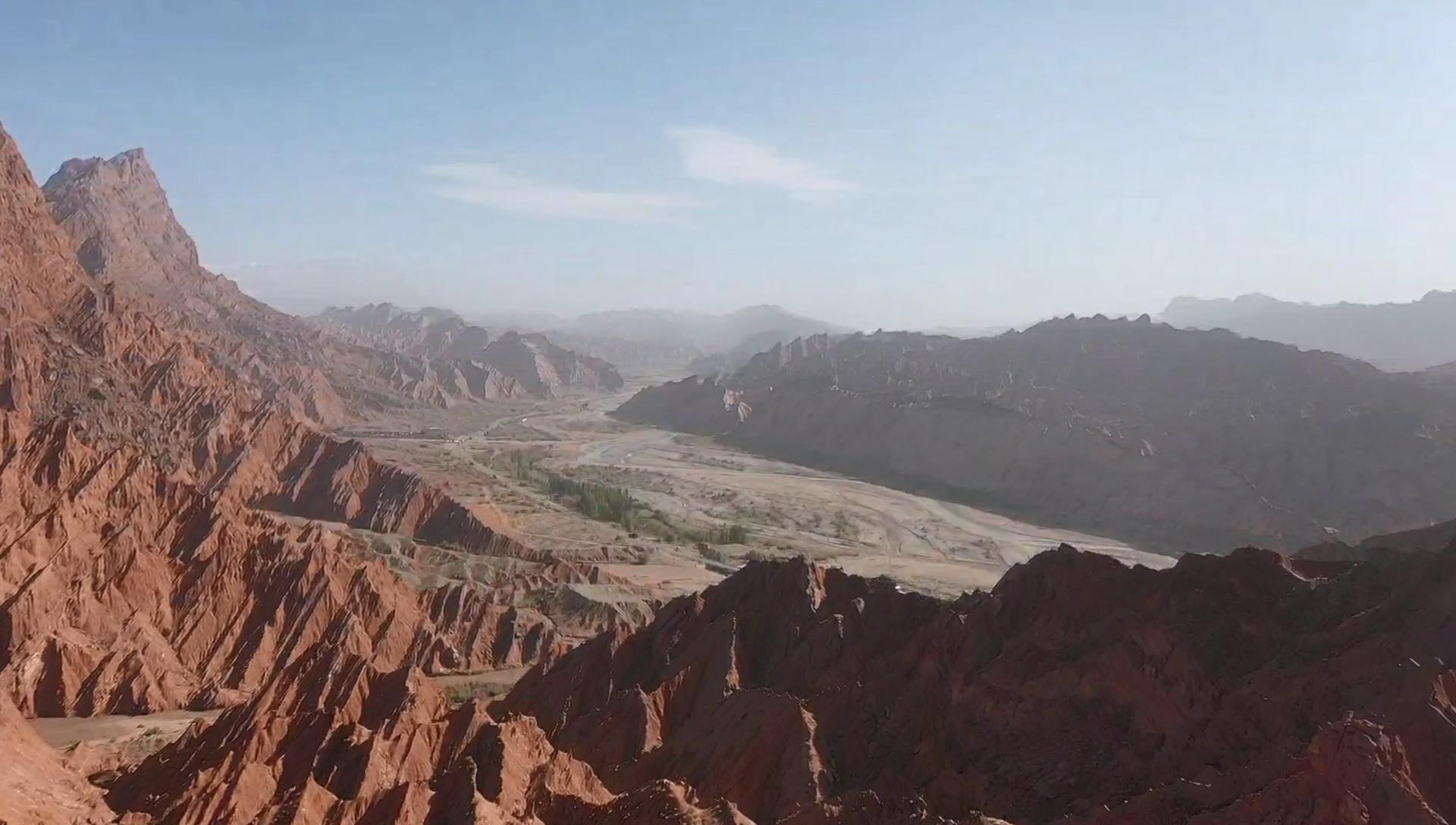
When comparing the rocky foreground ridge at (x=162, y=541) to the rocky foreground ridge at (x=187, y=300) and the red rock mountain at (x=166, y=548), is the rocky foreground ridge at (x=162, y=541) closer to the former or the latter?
the red rock mountain at (x=166, y=548)

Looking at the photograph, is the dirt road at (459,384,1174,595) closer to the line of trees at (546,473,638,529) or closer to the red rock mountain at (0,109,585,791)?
the line of trees at (546,473,638,529)

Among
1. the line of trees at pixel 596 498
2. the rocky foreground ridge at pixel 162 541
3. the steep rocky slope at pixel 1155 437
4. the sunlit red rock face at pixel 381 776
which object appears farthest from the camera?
the line of trees at pixel 596 498

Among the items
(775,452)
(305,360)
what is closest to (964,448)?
(775,452)

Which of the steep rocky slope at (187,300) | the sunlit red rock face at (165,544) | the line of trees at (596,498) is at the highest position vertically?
the steep rocky slope at (187,300)

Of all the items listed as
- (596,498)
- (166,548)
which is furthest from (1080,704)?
(596,498)

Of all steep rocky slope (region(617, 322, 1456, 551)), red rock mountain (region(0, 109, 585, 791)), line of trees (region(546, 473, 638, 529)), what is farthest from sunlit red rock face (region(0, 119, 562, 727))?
steep rocky slope (region(617, 322, 1456, 551))

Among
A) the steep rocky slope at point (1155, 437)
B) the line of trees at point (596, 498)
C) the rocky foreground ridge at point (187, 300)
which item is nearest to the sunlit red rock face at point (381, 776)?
the line of trees at point (596, 498)
